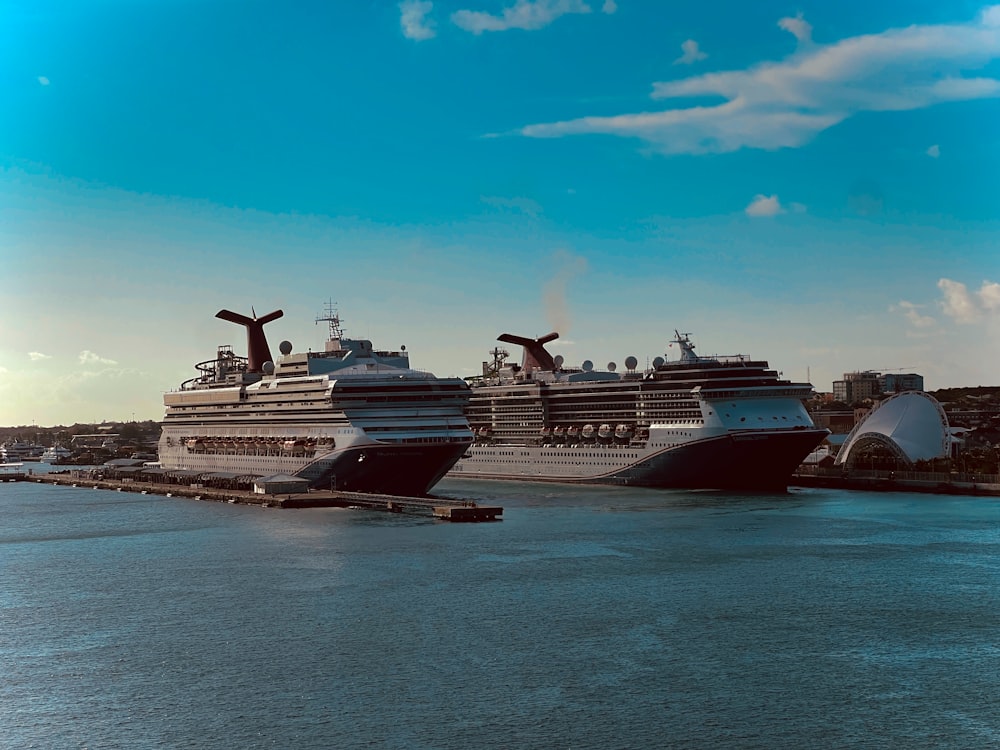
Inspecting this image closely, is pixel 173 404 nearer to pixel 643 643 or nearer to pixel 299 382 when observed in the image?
pixel 299 382

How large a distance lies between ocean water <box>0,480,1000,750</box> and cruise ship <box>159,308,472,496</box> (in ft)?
43.8

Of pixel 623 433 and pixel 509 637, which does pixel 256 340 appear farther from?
pixel 509 637

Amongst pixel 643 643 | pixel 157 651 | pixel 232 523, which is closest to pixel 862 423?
pixel 232 523

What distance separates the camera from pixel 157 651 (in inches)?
1363

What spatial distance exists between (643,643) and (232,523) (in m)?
38.6

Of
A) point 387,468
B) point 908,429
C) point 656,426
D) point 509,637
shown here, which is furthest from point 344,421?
point 908,429

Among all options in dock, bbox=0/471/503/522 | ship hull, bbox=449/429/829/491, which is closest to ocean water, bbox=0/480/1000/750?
dock, bbox=0/471/503/522


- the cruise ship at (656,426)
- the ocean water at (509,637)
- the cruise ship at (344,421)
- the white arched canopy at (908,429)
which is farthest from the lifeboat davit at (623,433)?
the ocean water at (509,637)

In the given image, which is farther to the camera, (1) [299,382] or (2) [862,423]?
(2) [862,423]

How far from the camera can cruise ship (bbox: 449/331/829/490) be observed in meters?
78.1

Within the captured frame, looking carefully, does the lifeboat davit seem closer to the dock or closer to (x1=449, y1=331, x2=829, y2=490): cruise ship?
(x1=449, y1=331, x2=829, y2=490): cruise ship

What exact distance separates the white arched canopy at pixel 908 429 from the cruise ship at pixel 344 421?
3890 cm

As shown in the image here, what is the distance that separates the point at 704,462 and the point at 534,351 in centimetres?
3686

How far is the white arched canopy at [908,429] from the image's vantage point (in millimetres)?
97750
